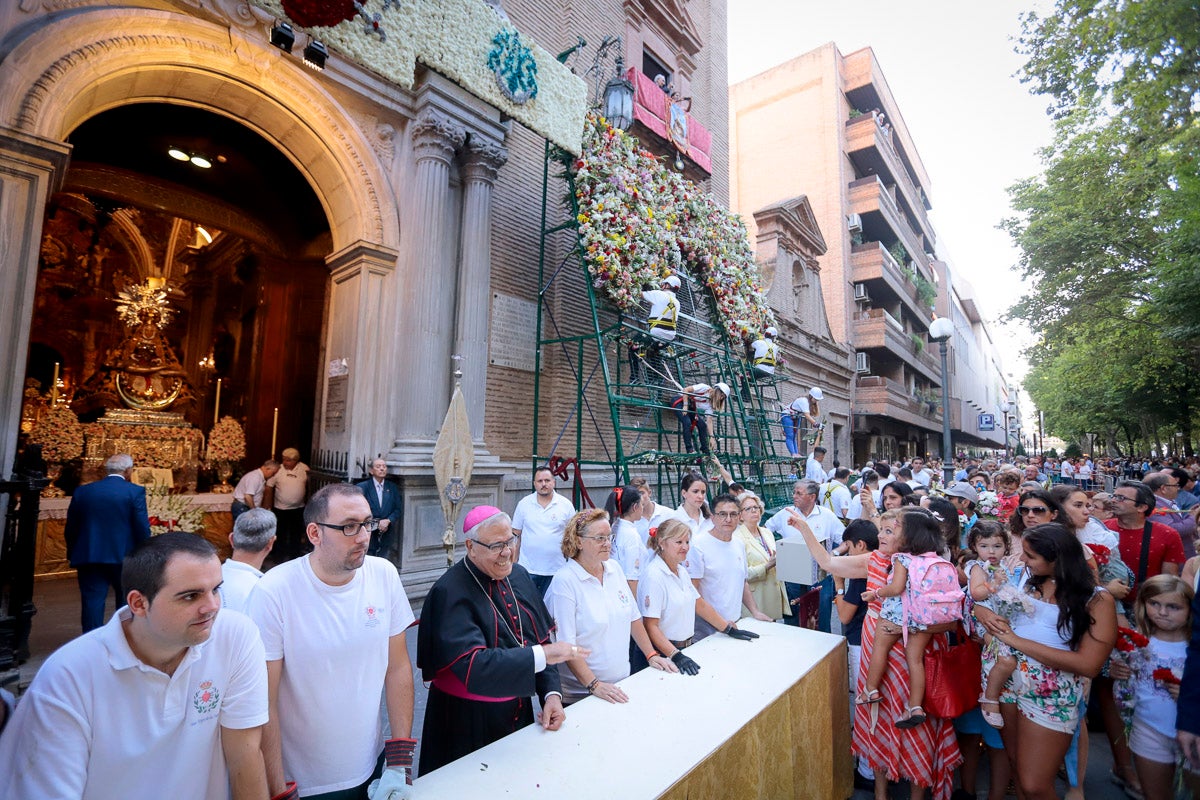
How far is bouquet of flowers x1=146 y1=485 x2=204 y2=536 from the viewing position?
24.3ft

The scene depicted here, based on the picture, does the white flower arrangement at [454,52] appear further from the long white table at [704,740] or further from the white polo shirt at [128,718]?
the long white table at [704,740]

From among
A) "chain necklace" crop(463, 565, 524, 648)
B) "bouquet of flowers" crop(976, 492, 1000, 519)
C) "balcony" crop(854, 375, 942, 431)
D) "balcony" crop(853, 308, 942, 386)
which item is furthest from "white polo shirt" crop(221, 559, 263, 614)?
"balcony" crop(853, 308, 942, 386)

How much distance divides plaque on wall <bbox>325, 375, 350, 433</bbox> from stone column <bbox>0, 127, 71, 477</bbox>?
316cm

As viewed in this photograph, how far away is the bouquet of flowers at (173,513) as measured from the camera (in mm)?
7398

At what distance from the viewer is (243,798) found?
6.52 ft

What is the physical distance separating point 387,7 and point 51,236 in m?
8.23

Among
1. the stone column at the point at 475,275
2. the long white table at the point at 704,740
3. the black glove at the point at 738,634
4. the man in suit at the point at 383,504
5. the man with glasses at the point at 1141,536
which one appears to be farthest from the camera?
the stone column at the point at 475,275

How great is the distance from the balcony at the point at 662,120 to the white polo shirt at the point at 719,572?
10865mm

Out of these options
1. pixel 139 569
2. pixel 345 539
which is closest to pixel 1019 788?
pixel 345 539

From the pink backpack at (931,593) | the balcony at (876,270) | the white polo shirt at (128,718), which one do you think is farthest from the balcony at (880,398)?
the white polo shirt at (128,718)

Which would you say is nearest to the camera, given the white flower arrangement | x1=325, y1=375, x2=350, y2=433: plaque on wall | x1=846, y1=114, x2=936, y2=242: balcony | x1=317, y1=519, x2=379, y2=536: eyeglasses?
x1=317, y1=519, x2=379, y2=536: eyeglasses

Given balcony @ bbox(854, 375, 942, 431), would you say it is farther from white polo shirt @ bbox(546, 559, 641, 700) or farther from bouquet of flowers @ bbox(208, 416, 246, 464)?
white polo shirt @ bbox(546, 559, 641, 700)

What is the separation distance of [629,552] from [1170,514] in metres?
5.71

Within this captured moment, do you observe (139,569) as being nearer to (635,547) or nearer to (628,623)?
(628,623)
